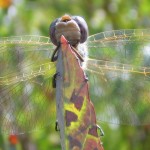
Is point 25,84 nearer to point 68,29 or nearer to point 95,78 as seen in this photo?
point 95,78

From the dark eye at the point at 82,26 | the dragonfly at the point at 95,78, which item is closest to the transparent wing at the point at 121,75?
the dragonfly at the point at 95,78

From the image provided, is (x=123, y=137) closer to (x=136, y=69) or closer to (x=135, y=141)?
(x=135, y=141)

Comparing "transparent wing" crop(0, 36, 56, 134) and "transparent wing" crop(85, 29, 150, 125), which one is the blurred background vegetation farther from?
"transparent wing" crop(85, 29, 150, 125)

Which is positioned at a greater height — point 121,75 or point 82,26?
point 82,26

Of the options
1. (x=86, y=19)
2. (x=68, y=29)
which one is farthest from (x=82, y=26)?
(x=86, y=19)

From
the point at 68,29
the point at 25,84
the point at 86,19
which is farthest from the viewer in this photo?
the point at 86,19

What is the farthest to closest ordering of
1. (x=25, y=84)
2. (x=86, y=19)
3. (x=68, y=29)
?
1. (x=86, y=19)
2. (x=25, y=84)
3. (x=68, y=29)

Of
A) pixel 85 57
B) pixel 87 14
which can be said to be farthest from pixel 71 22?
pixel 87 14
